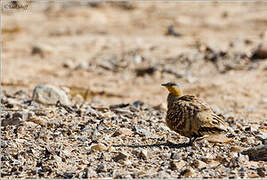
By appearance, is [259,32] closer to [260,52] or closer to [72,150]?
[260,52]

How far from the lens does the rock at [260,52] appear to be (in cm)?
1308

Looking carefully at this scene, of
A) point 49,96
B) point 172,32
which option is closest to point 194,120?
point 49,96

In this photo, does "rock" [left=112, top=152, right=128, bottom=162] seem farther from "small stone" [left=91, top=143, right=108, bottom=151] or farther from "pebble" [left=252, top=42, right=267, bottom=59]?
"pebble" [left=252, top=42, right=267, bottom=59]

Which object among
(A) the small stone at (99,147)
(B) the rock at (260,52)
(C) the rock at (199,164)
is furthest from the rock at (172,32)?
(C) the rock at (199,164)

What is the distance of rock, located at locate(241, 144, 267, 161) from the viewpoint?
569cm

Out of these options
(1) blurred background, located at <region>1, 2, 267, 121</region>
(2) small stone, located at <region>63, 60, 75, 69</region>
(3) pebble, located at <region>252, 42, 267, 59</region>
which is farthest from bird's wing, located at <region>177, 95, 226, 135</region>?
(2) small stone, located at <region>63, 60, 75, 69</region>

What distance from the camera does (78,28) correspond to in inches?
715

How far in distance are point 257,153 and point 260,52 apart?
7.70m

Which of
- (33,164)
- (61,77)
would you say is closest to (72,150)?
(33,164)

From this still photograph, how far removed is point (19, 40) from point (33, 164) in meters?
11.8

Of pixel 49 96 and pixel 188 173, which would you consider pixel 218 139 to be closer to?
pixel 188 173

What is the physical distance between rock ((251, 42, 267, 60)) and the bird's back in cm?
741

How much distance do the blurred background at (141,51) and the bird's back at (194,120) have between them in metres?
2.65

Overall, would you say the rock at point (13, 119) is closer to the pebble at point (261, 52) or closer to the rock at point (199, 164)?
the rock at point (199, 164)
